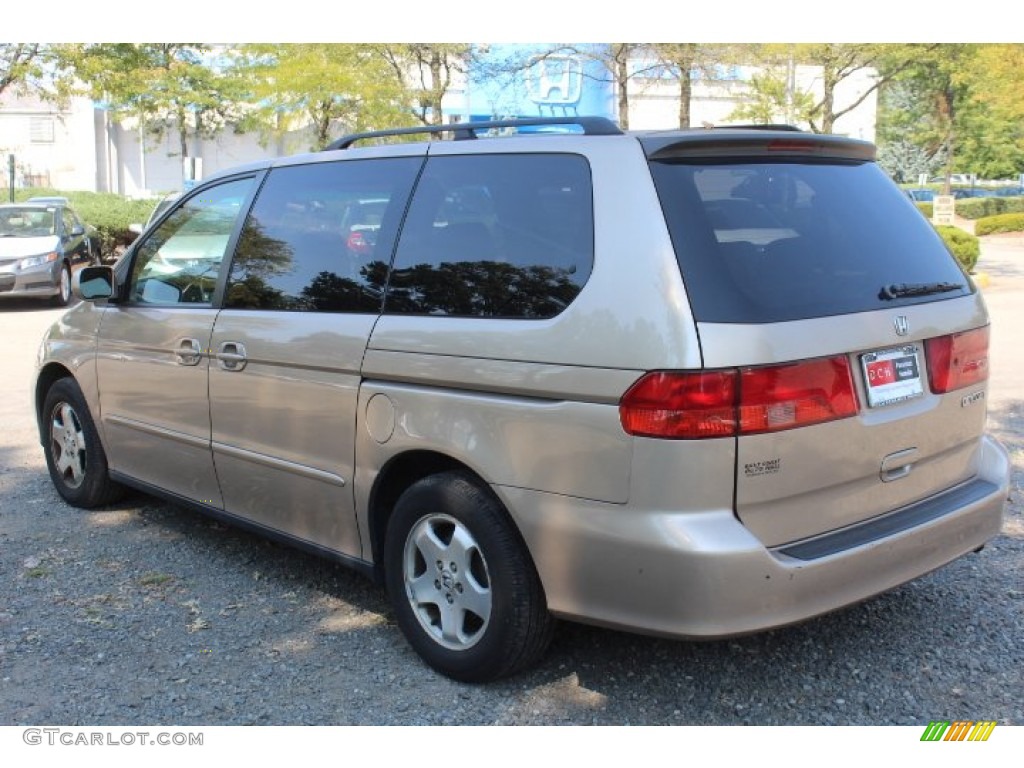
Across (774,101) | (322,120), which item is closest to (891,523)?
(774,101)

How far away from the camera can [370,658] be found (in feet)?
12.1

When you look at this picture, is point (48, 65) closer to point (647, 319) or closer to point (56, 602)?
point (56, 602)

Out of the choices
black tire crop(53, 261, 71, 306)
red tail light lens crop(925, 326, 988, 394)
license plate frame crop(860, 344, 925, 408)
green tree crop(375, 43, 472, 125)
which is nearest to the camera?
license plate frame crop(860, 344, 925, 408)

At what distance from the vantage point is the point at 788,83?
2233 centimetres

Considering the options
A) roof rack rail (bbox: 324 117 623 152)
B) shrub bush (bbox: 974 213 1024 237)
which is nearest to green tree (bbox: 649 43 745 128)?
roof rack rail (bbox: 324 117 623 152)

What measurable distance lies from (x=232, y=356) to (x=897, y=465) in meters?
2.60

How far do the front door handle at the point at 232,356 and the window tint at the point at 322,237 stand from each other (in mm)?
175

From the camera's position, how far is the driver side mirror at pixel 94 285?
494cm

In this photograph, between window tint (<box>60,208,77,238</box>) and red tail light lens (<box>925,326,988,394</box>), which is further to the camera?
window tint (<box>60,208,77,238</box>)

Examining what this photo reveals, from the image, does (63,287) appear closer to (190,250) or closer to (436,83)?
(436,83)

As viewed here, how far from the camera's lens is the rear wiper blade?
3223mm

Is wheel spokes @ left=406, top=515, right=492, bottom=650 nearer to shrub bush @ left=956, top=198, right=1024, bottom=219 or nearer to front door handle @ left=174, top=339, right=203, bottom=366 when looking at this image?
front door handle @ left=174, top=339, right=203, bottom=366

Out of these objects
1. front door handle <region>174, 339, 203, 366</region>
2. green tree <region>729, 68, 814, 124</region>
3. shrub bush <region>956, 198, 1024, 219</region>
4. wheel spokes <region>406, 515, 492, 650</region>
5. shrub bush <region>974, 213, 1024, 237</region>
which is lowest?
wheel spokes <region>406, 515, 492, 650</region>

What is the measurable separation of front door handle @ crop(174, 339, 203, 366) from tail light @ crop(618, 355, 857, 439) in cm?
224
